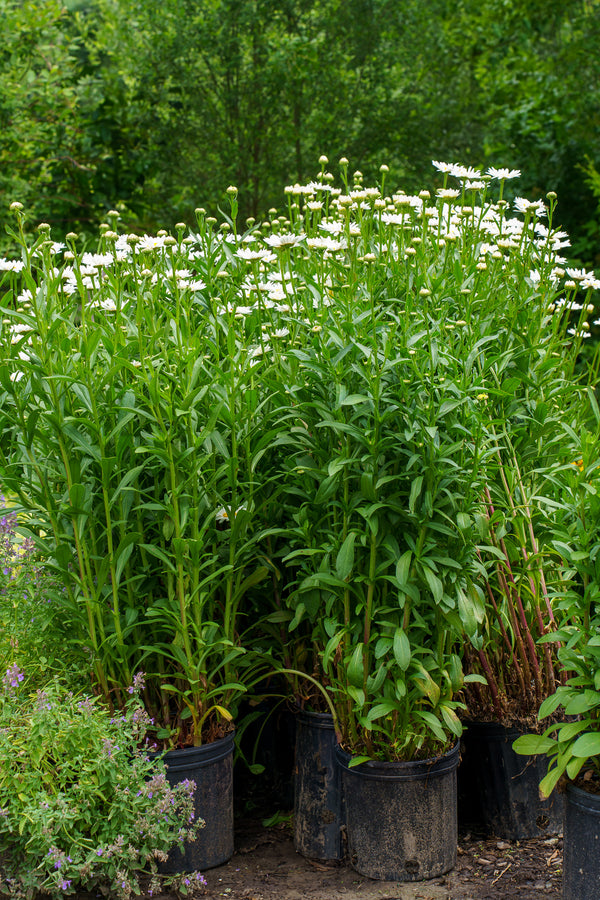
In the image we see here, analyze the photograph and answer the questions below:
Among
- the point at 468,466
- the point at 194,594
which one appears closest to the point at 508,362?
the point at 468,466

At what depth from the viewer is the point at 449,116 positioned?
11.0 meters

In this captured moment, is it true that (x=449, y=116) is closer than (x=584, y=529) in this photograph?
No

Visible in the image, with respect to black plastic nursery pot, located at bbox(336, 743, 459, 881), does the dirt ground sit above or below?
below

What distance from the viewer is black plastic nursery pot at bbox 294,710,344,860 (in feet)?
8.82

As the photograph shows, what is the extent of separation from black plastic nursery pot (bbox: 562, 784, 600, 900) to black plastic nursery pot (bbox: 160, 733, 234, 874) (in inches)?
38.1

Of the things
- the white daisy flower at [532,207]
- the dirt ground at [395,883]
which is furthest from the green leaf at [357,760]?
the white daisy flower at [532,207]

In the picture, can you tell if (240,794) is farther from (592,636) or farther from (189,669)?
(592,636)

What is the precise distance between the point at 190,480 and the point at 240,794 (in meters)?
1.31

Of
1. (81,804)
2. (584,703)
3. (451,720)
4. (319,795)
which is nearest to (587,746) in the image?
Result: (584,703)

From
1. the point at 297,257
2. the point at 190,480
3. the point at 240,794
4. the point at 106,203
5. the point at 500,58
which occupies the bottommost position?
the point at 240,794

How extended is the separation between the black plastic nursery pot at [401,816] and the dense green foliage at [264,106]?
6.71 metres

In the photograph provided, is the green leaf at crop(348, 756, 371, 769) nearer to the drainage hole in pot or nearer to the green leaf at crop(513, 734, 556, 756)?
the green leaf at crop(513, 734, 556, 756)

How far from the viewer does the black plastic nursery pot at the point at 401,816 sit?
8.16 feet

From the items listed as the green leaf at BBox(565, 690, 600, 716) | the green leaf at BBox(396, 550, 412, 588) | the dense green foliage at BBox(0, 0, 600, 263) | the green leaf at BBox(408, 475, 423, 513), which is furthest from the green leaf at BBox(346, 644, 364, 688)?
the dense green foliage at BBox(0, 0, 600, 263)
